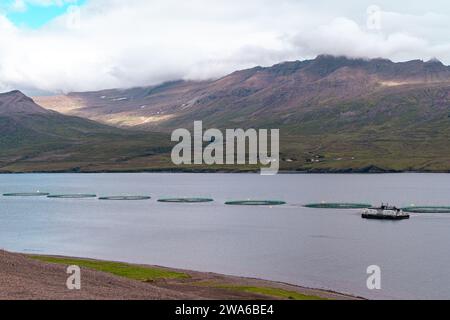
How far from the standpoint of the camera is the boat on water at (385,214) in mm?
171125

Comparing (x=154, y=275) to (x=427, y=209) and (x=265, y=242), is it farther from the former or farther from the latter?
(x=427, y=209)

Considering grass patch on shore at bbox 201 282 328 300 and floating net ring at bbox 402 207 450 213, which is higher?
floating net ring at bbox 402 207 450 213

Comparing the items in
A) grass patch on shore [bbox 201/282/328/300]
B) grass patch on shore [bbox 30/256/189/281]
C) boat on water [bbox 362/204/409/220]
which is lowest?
grass patch on shore [bbox 201/282/328/300]

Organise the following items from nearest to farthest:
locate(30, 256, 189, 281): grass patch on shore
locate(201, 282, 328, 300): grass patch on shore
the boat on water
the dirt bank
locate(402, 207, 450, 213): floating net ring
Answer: the dirt bank < locate(201, 282, 328, 300): grass patch on shore < locate(30, 256, 189, 281): grass patch on shore < the boat on water < locate(402, 207, 450, 213): floating net ring

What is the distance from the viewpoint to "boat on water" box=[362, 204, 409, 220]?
17112 cm

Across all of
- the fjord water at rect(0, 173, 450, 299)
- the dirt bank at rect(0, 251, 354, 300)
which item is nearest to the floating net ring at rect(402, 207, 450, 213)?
the fjord water at rect(0, 173, 450, 299)

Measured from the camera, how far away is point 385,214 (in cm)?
17188

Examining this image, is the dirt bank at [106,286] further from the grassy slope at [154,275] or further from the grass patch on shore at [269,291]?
the grassy slope at [154,275]

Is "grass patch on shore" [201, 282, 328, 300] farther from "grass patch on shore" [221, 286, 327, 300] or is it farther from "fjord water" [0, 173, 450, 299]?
"fjord water" [0, 173, 450, 299]

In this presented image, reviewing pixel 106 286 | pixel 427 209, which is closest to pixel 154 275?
pixel 106 286

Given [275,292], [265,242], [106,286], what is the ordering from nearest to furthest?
[106,286]
[275,292]
[265,242]
